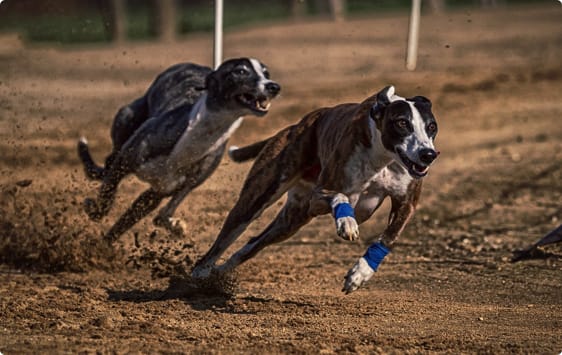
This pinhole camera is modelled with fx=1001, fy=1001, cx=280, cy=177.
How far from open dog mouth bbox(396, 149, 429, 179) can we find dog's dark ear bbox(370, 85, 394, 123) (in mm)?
300

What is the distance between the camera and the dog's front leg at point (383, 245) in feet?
17.5

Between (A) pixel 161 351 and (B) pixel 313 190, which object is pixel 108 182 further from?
(A) pixel 161 351

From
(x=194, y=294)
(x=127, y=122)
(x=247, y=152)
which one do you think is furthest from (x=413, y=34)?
(x=194, y=294)

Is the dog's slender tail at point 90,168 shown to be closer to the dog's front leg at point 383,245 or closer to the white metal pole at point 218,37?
the white metal pole at point 218,37

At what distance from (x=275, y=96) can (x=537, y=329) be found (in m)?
2.47

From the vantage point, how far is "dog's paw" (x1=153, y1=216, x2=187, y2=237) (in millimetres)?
7602

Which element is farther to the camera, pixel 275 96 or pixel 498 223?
pixel 498 223

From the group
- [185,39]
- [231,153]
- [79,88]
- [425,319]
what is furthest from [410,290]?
[185,39]

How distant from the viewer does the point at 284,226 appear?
6207 mm

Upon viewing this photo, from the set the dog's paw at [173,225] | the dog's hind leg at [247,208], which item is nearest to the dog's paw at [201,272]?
the dog's hind leg at [247,208]

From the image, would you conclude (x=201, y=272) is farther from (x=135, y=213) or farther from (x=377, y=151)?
(x=377, y=151)

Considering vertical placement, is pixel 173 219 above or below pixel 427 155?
below

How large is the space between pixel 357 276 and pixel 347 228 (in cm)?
28

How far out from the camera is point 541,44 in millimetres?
21453
